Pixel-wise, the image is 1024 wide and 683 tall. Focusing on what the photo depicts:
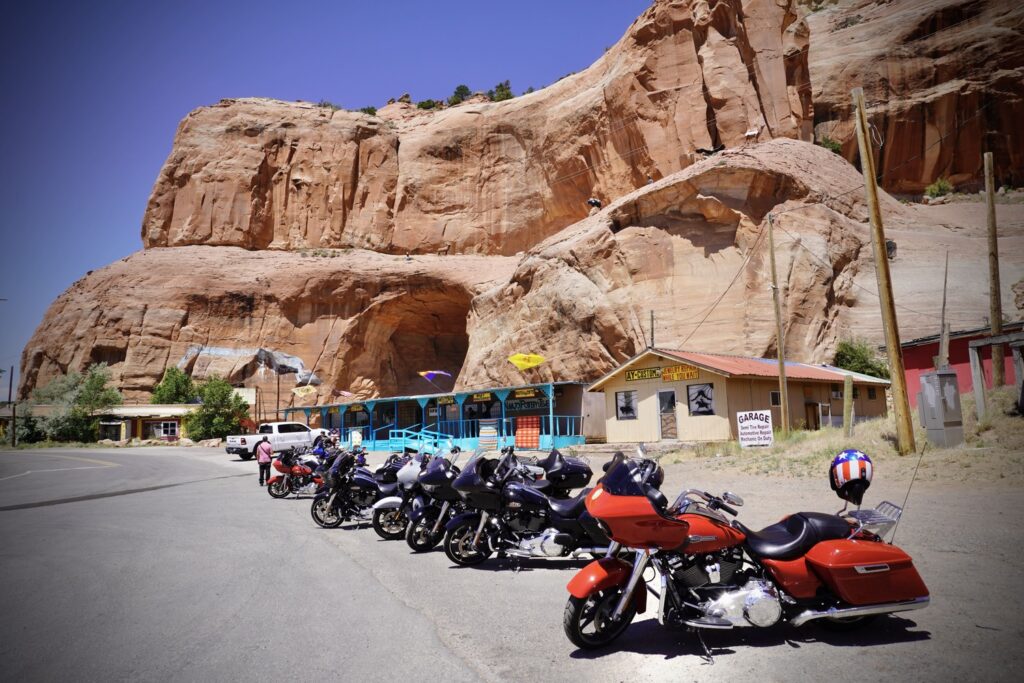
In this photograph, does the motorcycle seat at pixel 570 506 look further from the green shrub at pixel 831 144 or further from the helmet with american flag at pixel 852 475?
the green shrub at pixel 831 144

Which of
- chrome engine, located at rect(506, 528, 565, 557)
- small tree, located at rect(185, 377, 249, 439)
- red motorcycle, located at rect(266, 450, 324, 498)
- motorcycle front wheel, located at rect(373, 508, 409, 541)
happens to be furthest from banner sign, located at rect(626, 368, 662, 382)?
small tree, located at rect(185, 377, 249, 439)

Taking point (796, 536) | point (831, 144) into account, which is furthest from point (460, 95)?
point (796, 536)

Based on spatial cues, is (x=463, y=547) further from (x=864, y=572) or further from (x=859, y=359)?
(x=859, y=359)

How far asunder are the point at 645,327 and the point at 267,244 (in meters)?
40.9

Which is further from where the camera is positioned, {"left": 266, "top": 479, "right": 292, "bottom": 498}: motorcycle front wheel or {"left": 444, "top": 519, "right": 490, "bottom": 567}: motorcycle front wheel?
{"left": 266, "top": 479, "right": 292, "bottom": 498}: motorcycle front wheel

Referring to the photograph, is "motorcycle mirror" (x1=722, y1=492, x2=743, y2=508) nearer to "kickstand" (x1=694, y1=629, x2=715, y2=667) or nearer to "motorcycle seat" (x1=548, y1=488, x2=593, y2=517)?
"kickstand" (x1=694, y1=629, x2=715, y2=667)

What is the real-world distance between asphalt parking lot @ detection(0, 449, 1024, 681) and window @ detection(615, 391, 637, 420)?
14.3m

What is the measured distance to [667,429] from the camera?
902 inches

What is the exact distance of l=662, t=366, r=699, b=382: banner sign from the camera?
22.3 meters

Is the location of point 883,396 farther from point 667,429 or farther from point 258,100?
point 258,100

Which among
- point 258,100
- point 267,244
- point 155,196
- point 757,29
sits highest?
point 258,100

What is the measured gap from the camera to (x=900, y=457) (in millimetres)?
11586

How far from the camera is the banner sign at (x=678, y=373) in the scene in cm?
2228

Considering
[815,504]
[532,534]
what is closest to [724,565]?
[532,534]
